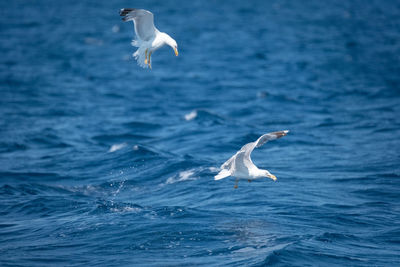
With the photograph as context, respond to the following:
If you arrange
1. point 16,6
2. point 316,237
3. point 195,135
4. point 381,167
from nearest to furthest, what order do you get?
point 316,237, point 381,167, point 195,135, point 16,6

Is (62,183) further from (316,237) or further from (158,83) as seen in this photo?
(158,83)

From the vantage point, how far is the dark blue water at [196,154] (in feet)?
41.7

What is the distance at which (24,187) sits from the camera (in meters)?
17.1

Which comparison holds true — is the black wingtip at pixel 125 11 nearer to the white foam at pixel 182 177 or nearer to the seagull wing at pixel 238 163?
the seagull wing at pixel 238 163

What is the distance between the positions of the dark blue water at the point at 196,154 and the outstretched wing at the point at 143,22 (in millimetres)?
4467

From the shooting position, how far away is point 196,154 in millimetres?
20578

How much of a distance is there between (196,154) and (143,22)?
7554mm

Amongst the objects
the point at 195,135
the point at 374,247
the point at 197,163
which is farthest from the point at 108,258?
the point at 195,135

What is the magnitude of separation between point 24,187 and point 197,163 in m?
5.58

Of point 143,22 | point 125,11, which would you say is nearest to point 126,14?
point 125,11

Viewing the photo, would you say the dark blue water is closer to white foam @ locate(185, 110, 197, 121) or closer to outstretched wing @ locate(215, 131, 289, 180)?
white foam @ locate(185, 110, 197, 121)

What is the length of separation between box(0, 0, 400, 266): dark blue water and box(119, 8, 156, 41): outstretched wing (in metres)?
4.47

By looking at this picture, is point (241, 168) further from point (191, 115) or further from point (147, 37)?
point (191, 115)

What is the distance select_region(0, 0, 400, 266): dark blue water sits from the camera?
41.7 feet
